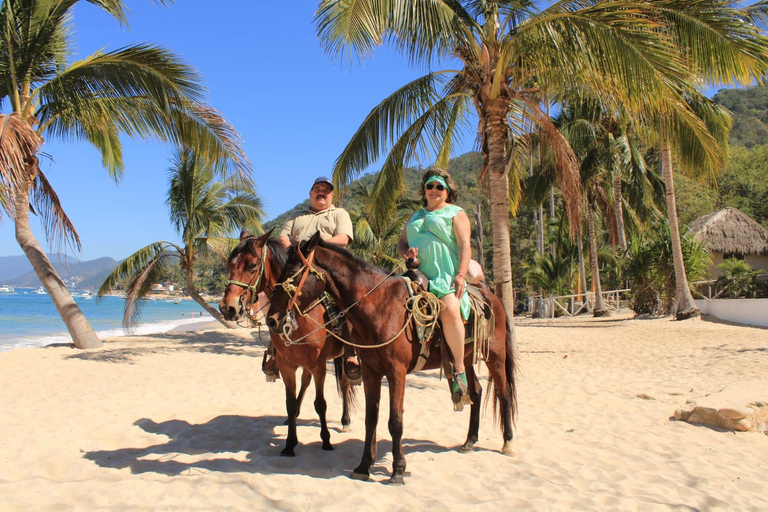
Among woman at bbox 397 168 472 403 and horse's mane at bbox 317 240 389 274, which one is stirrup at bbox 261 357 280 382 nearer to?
horse's mane at bbox 317 240 389 274

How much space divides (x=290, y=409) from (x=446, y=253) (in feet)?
6.49

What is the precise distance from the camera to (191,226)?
15.6 m

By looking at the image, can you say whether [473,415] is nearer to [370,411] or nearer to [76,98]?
[370,411]

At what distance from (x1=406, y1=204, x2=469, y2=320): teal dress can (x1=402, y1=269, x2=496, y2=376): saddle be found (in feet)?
0.32

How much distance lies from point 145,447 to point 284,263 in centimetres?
233

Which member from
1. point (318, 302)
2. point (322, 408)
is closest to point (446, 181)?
point (318, 302)

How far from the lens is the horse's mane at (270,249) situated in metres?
3.64

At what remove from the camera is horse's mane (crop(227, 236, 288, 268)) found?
3.64 metres

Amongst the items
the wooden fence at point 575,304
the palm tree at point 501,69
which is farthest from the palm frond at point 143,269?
the wooden fence at point 575,304

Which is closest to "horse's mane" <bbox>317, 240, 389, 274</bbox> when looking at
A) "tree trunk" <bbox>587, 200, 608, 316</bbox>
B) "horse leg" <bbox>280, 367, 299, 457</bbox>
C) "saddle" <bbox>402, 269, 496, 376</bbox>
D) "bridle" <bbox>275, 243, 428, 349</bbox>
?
"bridle" <bbox>275, 243, 428, 349</bbox>

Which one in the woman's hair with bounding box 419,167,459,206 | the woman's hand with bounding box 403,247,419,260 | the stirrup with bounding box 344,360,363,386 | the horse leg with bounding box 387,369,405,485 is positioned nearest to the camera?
the horse leg with bounding box 387,369,405,485

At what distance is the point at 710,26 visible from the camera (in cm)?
700

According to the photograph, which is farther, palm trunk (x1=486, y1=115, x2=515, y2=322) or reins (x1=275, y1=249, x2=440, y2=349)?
palm trunk (x1=486, y1=115, x2=515, y2=322)

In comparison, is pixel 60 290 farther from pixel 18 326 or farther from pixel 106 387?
pixel 18 326
